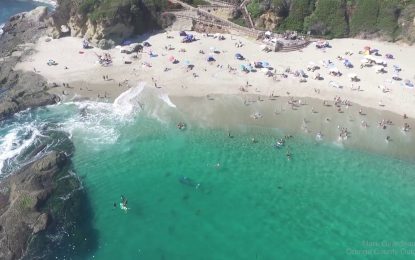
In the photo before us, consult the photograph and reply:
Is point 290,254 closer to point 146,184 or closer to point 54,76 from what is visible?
point 146,184

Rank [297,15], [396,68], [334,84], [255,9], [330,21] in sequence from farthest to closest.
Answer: [255,9] < [297,15] < [330,21] < [396,68] < [334,84]

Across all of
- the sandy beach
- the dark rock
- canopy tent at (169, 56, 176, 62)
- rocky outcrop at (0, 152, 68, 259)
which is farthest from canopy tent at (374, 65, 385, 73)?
rocky outcrop at (0, 152, 68, 259)

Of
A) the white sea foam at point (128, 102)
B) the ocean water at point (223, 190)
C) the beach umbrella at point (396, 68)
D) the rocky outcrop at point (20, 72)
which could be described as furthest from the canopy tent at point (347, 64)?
the rocky outcrop at point (20, 72)

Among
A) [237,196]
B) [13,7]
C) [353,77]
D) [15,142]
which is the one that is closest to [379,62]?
[353,77]

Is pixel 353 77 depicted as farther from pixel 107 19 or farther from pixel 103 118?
pixel 107 19

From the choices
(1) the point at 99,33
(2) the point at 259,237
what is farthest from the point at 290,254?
(1) the point at 99,33

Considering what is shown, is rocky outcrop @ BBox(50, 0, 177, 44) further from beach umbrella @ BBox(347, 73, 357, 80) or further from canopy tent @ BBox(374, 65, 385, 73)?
canopy tent @ BBox(374, 65, 385, 73)
